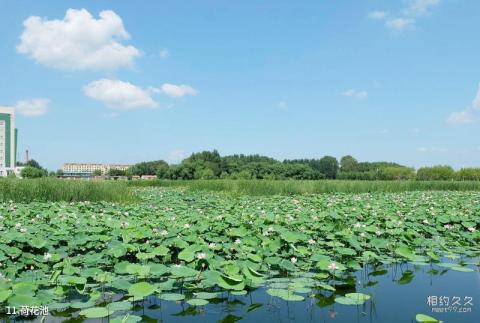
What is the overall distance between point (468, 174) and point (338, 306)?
52154 millimetres

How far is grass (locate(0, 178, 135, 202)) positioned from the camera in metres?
9.27

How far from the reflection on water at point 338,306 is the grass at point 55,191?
7774mm

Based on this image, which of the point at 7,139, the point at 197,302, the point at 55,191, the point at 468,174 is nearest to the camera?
the point at 197,302

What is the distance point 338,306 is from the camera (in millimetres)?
2838

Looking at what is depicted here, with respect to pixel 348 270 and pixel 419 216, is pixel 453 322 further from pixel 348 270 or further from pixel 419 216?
pixel 419 216

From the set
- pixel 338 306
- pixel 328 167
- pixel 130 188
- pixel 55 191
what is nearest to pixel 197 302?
pixel 338 306

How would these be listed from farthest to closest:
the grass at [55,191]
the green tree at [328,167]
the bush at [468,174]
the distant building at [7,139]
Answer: the green tree at [328,167], the distant building at [7,139], the bush at [468,174], the grass at [55,191]

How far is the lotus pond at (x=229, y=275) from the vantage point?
8.62ft

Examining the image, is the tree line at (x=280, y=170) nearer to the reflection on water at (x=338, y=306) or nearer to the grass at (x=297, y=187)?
the grass at (x=297, y=187)

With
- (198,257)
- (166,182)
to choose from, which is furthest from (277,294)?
(166,182)

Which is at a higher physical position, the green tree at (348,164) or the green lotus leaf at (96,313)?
the green tree at (348,164)

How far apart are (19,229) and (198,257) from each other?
2.65 metres

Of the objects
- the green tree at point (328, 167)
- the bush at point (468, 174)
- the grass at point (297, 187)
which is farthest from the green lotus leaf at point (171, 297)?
the green tree at point (328, 167)

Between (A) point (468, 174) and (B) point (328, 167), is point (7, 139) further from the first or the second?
(A) point (468, 174)
